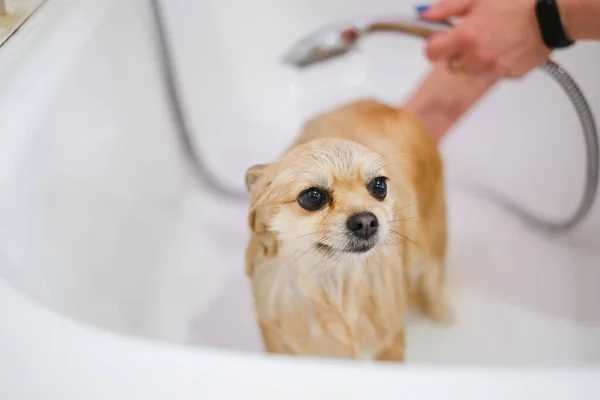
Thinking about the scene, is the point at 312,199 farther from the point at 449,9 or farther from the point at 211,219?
the point at 211,219

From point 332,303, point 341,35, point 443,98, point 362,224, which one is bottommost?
point 332,303

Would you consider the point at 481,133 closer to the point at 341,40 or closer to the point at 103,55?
the point at 341,40

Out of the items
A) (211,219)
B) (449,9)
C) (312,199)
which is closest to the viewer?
(312,199)

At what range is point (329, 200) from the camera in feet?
1.80

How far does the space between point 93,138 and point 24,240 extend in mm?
222

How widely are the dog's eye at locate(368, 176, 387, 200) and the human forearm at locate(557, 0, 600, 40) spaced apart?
360 millimetres

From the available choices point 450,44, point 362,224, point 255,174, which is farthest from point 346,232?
point 450,44

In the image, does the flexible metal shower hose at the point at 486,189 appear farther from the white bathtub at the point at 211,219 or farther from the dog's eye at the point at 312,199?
the dog's eye at the point at 312,199

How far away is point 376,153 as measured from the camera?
2.03 feet

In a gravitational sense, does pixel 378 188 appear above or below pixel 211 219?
above

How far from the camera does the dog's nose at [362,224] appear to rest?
1.77 ft

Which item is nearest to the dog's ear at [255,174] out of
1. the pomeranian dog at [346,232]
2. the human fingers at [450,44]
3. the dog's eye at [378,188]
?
the pomeranian dog at [346,232]

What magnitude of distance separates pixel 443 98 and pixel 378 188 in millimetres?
409

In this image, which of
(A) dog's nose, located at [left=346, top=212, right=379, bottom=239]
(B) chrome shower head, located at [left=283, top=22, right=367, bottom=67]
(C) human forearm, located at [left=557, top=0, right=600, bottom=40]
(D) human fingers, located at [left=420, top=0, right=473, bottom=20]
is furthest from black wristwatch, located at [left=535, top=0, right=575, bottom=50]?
(A) dog's nose, located at [left=346, top=212, right=379, bottom=239]
